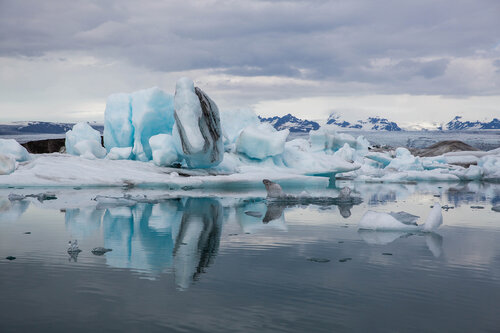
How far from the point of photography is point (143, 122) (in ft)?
68.3

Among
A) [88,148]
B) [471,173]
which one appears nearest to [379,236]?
[88,148]

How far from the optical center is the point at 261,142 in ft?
68.7

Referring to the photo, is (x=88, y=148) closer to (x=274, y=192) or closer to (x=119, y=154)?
(x=119, y=154)

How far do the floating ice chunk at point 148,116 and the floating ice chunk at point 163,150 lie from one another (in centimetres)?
124

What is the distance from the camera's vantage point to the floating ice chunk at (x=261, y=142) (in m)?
20.9

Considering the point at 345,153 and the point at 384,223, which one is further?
the point at 345,153

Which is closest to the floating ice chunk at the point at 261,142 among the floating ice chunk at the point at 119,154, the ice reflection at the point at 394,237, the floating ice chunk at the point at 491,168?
the floating ice chunk at the point at 119,154

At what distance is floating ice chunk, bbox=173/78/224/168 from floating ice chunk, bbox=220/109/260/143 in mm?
5511

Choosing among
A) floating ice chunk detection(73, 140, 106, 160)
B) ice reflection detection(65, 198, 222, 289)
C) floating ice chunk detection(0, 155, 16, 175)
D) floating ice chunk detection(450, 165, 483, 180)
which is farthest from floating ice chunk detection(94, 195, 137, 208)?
floating ice chunk detection(450, 165, 483, 180)

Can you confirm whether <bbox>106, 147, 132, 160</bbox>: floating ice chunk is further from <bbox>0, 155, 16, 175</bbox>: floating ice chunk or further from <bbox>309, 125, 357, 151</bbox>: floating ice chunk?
<bbox>309, 125, 357, 151</bbox>: floating ice chunk

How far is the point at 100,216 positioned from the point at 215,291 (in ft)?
19.3

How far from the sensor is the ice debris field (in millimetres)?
17438

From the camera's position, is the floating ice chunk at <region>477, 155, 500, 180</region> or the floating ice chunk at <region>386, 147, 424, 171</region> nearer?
the floating ice chunk at <region>477, 155, 500, 180</region>

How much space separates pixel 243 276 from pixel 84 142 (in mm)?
17016
